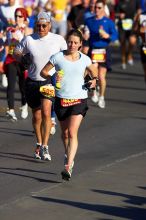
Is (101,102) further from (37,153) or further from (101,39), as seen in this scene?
(37,153)

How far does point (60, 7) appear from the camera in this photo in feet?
90.5

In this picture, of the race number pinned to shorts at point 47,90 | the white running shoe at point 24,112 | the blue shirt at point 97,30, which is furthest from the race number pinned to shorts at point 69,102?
the blue shirt at point 97,30

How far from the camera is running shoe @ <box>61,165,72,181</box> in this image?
1195 centimetres

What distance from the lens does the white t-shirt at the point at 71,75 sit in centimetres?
1216

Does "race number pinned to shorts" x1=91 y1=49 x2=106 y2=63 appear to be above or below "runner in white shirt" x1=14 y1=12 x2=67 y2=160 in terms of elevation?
below

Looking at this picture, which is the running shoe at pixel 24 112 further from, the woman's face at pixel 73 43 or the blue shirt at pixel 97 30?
the woman's face at pixel 73 43

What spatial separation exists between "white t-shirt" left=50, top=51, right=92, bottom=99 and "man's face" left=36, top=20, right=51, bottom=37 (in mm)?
1147

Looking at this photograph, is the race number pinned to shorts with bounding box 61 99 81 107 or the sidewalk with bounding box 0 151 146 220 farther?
the race number pinned to shorts with bounding box 61 99 81 107

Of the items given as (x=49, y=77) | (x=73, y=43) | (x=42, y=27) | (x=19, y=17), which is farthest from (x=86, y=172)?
(x=19, y=17)

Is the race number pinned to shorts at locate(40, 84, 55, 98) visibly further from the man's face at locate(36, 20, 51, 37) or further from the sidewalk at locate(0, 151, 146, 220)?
the man's face at locate(36, 20, 51, 37)

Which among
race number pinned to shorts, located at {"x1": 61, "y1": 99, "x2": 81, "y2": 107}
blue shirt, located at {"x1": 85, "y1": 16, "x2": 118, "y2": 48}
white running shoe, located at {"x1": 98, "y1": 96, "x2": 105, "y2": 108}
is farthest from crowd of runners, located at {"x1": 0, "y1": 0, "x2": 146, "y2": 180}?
blue shirt, located at {"x1": 85, "y1": 16, "x2": 118, "y2": 48}

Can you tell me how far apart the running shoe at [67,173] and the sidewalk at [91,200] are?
8 centimetres

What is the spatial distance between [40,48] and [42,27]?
293mm

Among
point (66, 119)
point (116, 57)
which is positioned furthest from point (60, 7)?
point (66, 119)
